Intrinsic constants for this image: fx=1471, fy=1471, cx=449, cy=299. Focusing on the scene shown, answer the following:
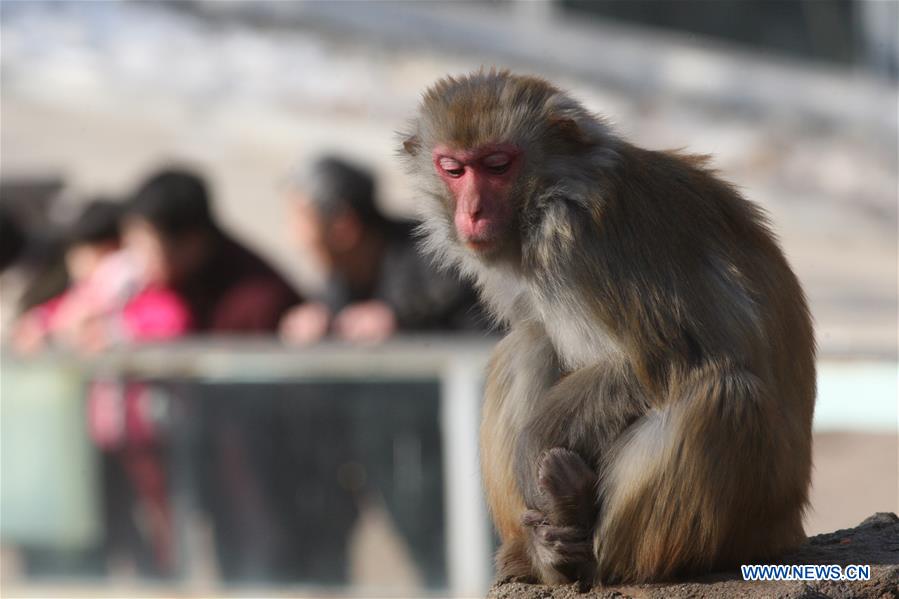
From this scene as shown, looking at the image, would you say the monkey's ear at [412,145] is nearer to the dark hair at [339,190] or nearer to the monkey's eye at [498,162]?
the monkey's eye at [498,162]

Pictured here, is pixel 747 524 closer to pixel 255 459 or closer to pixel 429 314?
pixel 429 314

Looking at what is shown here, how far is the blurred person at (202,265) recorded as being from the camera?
9031 mm

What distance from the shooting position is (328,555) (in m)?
8.80

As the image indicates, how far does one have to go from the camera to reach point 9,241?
11727 mm

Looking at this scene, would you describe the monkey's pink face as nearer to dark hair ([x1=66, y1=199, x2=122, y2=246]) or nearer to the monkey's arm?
the monkey's arm

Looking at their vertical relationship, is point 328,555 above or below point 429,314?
below

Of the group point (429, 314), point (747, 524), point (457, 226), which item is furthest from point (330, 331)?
point (747, 524)

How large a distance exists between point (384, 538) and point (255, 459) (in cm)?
93

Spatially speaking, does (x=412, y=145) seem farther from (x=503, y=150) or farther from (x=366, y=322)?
(x=366, y=322)

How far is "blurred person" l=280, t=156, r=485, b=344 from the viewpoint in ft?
28.1

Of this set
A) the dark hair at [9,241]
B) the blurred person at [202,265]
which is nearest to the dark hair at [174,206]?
the blurred person at [202,265]

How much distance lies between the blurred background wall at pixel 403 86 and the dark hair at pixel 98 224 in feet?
16.8

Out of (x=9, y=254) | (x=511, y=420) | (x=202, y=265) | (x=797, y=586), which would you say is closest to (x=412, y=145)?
(x=511, y=420)

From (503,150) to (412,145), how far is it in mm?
530
